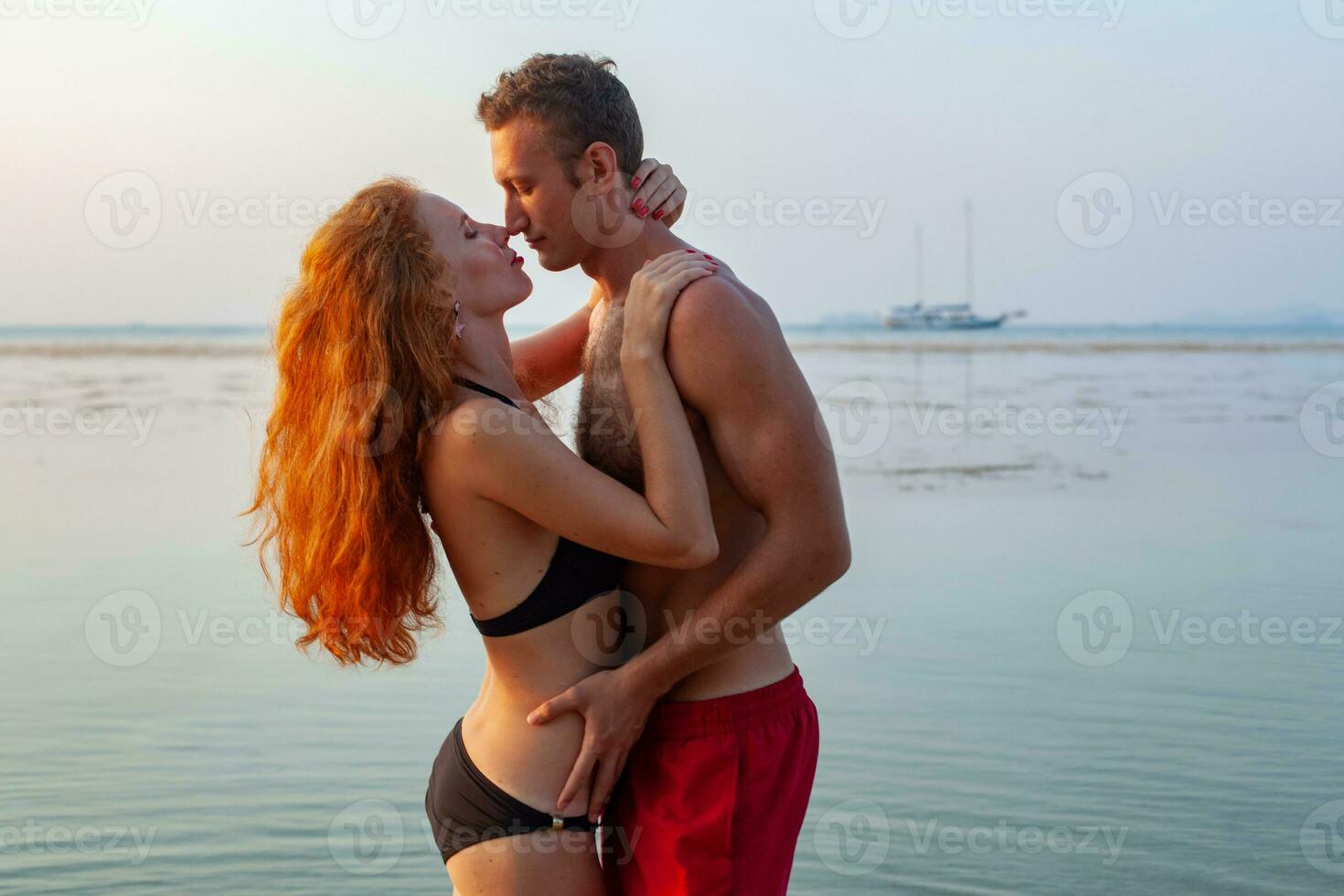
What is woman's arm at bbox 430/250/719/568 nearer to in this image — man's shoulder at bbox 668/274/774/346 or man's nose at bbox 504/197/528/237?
man's shoulder at bbox 668/274/774/346

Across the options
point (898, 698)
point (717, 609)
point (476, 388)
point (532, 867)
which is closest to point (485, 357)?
point (476, 388)

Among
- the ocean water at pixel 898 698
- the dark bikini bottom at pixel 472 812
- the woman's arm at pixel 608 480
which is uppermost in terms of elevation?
the woman's arm at pixel 608 480

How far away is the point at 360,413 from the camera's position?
2.67 meters

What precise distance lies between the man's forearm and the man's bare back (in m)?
0.02

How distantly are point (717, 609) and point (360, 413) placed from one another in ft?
2.59

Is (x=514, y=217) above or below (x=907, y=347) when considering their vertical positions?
above

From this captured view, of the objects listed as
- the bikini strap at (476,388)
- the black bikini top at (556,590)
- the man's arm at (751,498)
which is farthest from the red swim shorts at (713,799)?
the bikini strap at (476,388)

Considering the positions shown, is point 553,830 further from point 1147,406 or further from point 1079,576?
point 1147,406

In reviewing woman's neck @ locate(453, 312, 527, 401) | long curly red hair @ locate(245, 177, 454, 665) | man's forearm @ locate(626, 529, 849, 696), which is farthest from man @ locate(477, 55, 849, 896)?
long curly red hair @ locate(245, 177, 454, 665)

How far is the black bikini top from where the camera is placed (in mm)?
2711

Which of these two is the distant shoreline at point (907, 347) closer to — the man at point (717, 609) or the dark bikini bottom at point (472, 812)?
the man at point (717, 609)

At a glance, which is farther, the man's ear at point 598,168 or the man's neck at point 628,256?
the man's neck at point 628,256

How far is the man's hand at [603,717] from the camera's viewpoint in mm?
2689

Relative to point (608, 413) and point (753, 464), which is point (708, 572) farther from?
point (608, 413)
